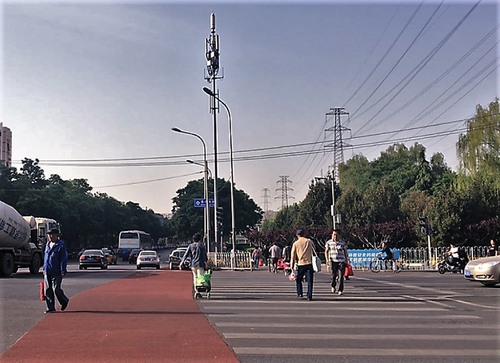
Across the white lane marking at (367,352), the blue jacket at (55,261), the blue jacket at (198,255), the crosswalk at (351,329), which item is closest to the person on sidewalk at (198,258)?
the blue jacket at (198,255)

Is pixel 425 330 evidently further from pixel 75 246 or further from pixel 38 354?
pixel 75 246

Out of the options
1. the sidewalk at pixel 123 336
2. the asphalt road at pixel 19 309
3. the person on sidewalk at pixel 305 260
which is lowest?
the sidewalk at pixel 123 336

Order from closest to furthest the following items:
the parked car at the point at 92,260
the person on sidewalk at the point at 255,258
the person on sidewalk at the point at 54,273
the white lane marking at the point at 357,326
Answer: the white lane marking at the point at 357,326
the person on sidewalk at the point at 54,273
the person on sidewalk at the point at 255,258
the parked car at the point at 92,260

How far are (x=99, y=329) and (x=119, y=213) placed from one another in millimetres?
96608

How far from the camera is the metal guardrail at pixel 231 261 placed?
120ft

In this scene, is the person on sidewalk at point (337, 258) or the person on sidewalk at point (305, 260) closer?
the person on sidewalk at point (305, 260)

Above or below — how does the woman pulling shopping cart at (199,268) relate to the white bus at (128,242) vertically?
below

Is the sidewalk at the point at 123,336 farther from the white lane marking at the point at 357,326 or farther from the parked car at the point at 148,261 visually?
the parked car at the point at 148,261

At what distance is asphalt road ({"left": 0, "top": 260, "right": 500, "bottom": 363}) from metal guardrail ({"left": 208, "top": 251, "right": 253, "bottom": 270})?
19.3m

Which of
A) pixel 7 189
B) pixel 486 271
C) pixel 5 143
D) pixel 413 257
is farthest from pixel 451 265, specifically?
pixel 5 143

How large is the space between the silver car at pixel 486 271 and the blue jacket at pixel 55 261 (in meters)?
13.3

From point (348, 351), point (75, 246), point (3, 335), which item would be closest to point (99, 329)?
point (3, 335)

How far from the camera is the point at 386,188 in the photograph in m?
54.8

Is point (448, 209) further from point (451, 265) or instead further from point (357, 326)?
point (357, 326)
